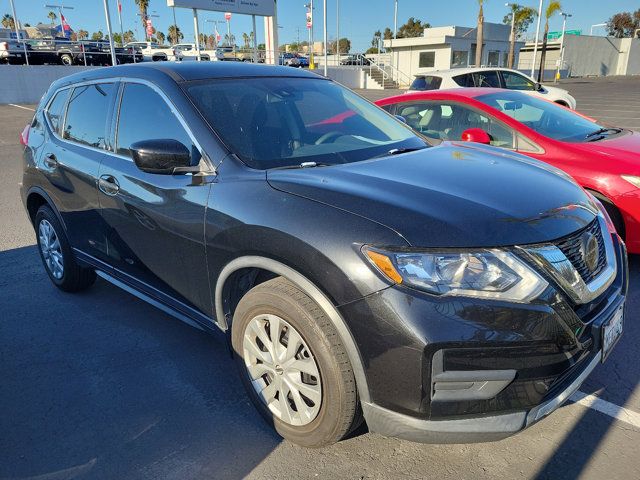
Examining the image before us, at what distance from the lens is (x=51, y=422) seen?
2688 mm

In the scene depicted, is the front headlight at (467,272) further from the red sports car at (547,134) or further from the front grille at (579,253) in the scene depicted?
the red sports car at (547,134)

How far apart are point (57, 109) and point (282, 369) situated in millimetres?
3015

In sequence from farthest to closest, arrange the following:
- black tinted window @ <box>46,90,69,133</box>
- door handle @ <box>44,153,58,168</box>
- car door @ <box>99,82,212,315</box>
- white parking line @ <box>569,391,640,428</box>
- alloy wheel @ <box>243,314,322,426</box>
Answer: black tinted window @ <box>46,90,69,133</box>
door handle @ <box>44,153,58,168</box>
car door @ <box>99,82,212,315</box>
white parking line @ <box>569,391,640,428</box>
alloy wheel @ <box>243,314,322,426</box>

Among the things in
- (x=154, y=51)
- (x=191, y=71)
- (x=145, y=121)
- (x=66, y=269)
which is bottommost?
(x=66, y=269)

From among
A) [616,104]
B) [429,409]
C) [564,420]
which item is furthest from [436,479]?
[616,104]

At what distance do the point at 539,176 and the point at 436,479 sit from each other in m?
1.55

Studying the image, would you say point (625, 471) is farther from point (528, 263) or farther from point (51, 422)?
point (51, 422)

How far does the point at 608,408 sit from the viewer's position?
268 centimetres

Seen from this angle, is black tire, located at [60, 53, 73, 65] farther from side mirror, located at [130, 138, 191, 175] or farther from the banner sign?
side mirror, located at [130, 138, 191, 175]

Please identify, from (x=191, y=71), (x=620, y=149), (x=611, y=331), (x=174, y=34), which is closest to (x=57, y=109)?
(x=191, y=71)

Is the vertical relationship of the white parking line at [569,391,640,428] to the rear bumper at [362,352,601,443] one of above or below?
below

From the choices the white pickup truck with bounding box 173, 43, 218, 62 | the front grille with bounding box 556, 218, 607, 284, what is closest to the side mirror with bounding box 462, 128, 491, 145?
the front grille with bounding box 556, 218, 607, 284

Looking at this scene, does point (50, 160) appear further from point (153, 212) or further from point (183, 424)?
point (183, 424)

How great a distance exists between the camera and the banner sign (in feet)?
82.2
